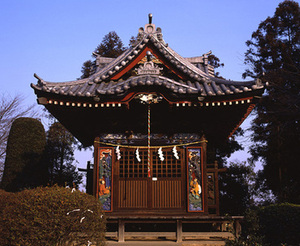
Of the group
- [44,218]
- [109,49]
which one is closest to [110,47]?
[109,49]

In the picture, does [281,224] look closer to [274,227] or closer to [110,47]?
[274,227]

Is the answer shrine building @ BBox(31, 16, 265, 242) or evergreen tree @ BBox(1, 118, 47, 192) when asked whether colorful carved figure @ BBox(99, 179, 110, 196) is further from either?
evergreen tree @ BBox(1, 118, 47, 192)

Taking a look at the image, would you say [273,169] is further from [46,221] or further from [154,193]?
[46,221]

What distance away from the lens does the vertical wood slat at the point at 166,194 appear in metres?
12.5

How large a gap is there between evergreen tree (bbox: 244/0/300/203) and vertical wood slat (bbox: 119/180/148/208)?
13.8 metres

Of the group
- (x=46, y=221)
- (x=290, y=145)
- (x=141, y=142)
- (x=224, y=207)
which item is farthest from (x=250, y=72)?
A: (x=46, y=221)

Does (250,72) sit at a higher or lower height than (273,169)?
higher

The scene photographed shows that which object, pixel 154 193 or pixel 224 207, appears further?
pixel 224 207

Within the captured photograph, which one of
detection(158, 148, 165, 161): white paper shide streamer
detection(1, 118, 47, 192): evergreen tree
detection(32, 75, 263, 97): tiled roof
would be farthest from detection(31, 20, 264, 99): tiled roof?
detection(1, 118, 47, 192): evergreen tree

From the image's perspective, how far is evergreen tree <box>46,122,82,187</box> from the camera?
31606 millimetres

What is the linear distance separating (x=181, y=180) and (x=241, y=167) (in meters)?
17.3

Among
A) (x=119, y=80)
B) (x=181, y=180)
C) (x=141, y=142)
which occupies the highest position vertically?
(x=119, y=80)

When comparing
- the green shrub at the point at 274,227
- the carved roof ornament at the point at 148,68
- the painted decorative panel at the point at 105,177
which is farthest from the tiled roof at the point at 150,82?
the green shrub at the point at 274,227

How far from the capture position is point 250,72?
32.5 metres
